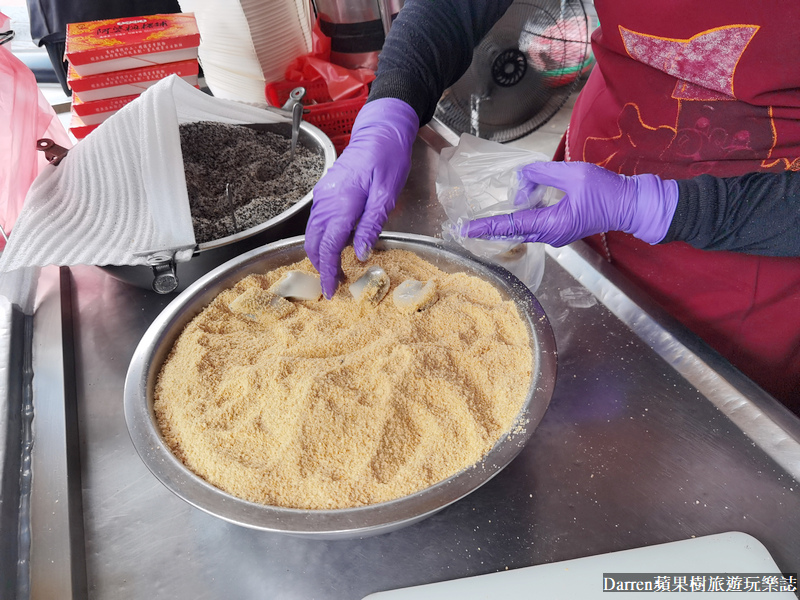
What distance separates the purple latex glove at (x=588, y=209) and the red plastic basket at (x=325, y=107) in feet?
2.52

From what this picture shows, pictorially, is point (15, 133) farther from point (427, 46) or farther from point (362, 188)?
point (427, 46)

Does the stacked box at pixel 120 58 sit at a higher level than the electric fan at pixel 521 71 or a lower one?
higher

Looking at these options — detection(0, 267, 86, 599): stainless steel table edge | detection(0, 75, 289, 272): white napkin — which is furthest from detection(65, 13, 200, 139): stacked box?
detection(0, 267, 86, 599): stainless steel table edge

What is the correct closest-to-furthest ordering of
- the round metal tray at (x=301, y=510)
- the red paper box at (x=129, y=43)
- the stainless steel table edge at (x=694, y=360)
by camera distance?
the round metal tray at (x=301, y=510)
the stainless steel table edge at (x=694, y=360)
the red paper box at (x=129, y=43)

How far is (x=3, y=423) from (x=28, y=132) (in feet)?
2.71

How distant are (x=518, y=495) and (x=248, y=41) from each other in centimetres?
156

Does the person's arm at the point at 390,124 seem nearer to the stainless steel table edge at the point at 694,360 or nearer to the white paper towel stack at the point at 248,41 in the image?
the stainless steel table edge at the point at 694,360

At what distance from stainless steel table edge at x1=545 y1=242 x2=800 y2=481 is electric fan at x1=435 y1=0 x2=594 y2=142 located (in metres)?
1.86

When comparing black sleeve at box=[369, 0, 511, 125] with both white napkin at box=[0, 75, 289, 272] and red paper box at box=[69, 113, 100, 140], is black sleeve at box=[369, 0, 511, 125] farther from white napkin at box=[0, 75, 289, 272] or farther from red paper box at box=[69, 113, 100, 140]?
red paper box at box=[69, 113, 100, 140]

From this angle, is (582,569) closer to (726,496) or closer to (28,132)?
(726,496)

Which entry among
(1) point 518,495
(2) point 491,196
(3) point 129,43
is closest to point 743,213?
(2) point 491,196

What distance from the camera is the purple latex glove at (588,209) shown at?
3.27ft

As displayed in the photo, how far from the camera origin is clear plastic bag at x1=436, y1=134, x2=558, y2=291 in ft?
3.53

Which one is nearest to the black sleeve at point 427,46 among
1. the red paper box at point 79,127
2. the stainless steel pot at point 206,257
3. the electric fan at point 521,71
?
the stainless steel pot at point 206,257
